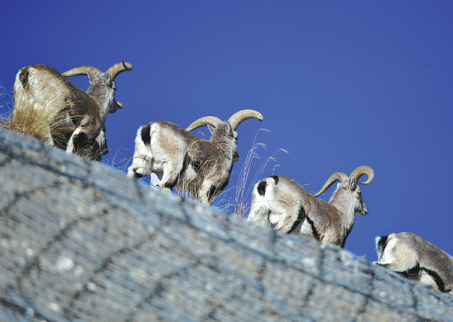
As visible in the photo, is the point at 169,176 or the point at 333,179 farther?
the point at 333,179

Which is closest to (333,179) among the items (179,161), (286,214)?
(286,214)

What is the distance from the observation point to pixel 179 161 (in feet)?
22.4

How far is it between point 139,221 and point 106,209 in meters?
0.13

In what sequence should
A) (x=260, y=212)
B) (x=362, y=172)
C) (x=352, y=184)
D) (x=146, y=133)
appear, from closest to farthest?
1. (x=260, y=212)
2. (x=146, y=133)
3. (x=352, y=184)
4. (x=362, y=172)

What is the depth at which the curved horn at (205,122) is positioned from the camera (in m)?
9.27

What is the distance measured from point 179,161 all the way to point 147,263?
5.36 meters

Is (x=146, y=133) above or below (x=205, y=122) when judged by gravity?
below

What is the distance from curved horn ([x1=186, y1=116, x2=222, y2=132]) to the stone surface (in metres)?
7.55

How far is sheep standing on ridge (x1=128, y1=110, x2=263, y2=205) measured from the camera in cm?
682

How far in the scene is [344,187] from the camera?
862 cm

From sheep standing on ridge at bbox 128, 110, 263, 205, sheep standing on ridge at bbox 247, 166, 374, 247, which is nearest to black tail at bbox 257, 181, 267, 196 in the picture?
sheep standing on ridge at bbox 247, 166, 374, 247

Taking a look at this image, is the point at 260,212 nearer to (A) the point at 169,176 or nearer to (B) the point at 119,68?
(A) the point at 169,176

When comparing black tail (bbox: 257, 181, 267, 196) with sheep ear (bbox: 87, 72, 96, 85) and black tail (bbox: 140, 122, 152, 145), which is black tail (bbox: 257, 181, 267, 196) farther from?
sheep ear (bbox: 87, 72, 96, 85)

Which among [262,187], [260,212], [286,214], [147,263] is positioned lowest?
[147,263]
